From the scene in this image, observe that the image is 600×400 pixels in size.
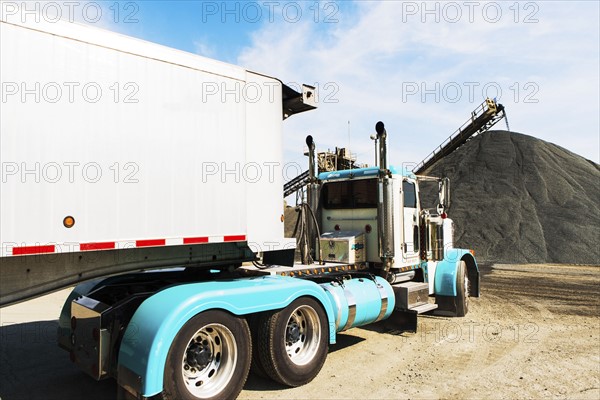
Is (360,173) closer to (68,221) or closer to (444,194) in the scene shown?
(444,194)

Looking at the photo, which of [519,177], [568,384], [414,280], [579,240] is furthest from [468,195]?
[568,384]

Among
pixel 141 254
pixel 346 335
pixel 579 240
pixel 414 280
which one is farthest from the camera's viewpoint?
pixel 579 240

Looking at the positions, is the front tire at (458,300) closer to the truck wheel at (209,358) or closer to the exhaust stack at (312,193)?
the exhaust stack at (312,193)

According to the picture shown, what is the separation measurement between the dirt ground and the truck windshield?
8.10ft

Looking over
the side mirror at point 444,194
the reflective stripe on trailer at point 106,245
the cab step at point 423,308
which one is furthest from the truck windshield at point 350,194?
the reflective stripe on trailer at point 106,245

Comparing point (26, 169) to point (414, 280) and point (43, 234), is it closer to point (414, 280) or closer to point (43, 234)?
point (43, 234)

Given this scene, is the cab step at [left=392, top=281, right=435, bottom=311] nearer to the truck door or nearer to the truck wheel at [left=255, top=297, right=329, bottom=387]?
the truck door

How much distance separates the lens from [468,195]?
33125 mm

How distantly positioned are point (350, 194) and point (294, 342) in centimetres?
345

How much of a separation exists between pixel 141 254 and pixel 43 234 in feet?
3.83

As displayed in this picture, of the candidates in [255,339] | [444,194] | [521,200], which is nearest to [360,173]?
[444,194]

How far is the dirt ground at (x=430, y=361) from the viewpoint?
4922mm

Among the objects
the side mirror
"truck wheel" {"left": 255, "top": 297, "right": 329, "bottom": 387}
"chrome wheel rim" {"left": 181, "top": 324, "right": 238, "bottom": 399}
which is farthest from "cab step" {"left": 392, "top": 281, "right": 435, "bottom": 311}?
"chrome wheel rim" {"left": 181, "top": 324, "right": 238, "bottom": 399}

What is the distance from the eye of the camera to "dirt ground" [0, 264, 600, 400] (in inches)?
194
